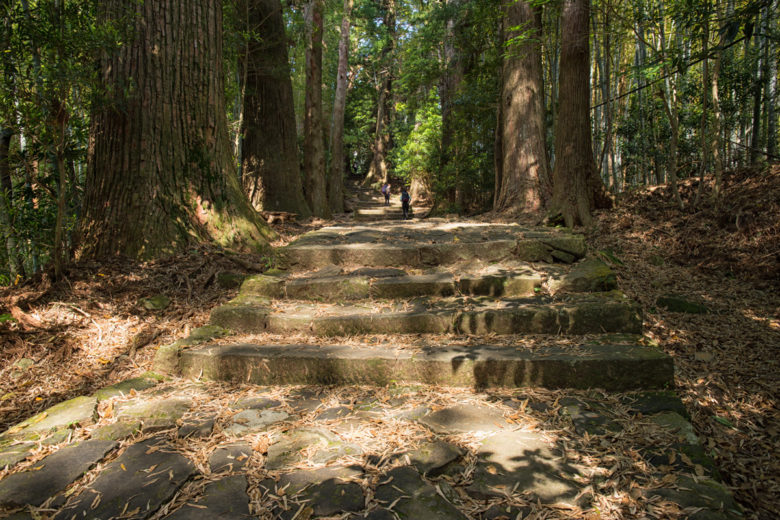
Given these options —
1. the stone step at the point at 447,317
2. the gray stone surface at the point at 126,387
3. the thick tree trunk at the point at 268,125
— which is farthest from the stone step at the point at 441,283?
the thick tree trunk at the point at 268,125

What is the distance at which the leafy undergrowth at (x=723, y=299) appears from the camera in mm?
2113

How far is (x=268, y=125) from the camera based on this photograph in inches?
306

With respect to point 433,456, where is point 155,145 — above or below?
above

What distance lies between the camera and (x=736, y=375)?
9.37ft

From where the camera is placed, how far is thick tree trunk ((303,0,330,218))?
991cm

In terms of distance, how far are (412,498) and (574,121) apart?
19.8 ft

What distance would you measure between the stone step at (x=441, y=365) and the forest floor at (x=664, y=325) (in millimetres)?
447

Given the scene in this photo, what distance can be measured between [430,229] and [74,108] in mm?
3646

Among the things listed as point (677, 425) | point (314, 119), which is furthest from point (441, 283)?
point (314, 119)

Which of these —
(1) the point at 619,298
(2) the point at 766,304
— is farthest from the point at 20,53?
(2) the point at 766,304

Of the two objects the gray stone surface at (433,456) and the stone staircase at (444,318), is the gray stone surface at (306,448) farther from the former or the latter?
the stone staircase at (444,318)

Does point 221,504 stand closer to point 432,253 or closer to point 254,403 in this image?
point 254,403

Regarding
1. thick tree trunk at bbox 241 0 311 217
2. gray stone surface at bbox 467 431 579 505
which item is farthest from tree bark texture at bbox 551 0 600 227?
thick tree trunk at bbox 241 0 311 217

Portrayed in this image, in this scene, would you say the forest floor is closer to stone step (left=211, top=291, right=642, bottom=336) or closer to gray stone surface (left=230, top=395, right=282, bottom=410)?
stone step (left=211, top=291, right=642, bottom=336)
